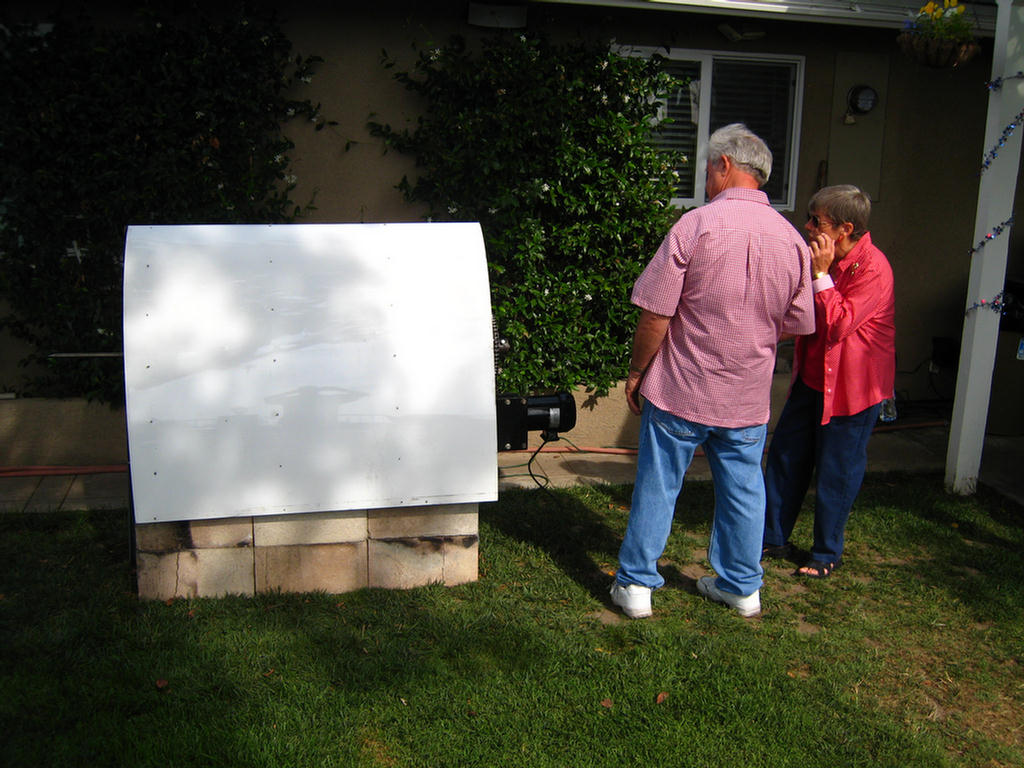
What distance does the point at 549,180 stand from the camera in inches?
247

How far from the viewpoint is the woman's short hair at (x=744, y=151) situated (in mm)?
3461

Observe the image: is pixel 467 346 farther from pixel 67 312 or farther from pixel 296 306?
pixel 67 312

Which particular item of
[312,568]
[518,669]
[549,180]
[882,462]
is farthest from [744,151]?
[882,462]

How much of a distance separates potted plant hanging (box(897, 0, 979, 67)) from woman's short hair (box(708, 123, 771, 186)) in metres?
2.79

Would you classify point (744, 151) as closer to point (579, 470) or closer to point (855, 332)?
point (855, 332)

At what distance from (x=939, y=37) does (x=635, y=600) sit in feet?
13.3

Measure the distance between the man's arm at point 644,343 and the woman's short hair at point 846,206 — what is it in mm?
1036

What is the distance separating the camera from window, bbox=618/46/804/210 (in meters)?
6.80

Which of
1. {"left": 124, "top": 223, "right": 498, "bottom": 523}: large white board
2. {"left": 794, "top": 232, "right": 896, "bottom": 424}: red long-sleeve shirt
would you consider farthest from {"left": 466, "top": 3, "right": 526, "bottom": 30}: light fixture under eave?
{"left": 794, "top": 232, "right": 896, "bottom": 424}: red long-sleeve shirt

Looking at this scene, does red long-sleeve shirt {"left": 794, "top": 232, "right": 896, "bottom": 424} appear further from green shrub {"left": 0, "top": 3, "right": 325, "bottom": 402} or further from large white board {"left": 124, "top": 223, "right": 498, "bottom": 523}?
green shrub {"left": 0, "top": 3, "right": 325, "bottom": 402}

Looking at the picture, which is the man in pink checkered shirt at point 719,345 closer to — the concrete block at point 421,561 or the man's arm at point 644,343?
the man's arm at point 644,343

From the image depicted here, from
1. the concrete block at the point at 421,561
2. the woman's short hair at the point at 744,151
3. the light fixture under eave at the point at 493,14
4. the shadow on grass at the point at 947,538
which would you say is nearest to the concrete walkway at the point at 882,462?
the shadow on grass at the point at 947,538

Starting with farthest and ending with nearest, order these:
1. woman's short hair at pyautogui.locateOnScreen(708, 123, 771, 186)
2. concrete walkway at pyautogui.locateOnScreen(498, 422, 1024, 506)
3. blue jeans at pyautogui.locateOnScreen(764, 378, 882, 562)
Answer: concrete walkway at pyautogui.locateOnScreen(498, 422, 1024, 506) → blue jeans at pyautogui.locateOnScreen(764, 378, 882, 562) → woman's short hair at pyautogui.locateOnScreen(708, 123, 771, 186)

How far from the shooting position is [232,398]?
353 centimetres
